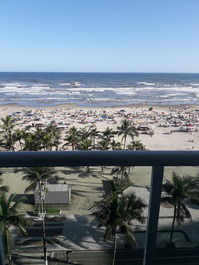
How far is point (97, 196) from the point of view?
2.11 meters

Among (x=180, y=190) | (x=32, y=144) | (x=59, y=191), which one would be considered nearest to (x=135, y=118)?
(x=32, y=144)

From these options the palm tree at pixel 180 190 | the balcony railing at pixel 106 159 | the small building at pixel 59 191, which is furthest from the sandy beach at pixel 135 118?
the balcony railing at pixel 106 159

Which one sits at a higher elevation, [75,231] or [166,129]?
[75,231]

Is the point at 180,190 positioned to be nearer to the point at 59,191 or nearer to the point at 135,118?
the point at 59,191

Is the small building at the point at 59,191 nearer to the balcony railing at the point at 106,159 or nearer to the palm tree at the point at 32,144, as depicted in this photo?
the balcony railing at the point at 106,159

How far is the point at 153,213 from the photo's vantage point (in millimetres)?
1375

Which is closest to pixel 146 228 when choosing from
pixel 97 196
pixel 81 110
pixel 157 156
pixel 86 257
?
pixel 157 156

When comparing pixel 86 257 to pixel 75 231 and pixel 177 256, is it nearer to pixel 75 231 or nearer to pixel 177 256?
pixel 177 256

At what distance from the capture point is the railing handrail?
3.88 ft

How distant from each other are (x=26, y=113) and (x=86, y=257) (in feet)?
131

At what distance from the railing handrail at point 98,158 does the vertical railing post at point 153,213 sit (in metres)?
0.07

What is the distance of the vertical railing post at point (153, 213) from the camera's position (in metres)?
1.29

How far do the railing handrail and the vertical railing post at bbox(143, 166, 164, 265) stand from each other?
71 mm

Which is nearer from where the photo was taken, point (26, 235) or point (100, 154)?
point (100, 154)
